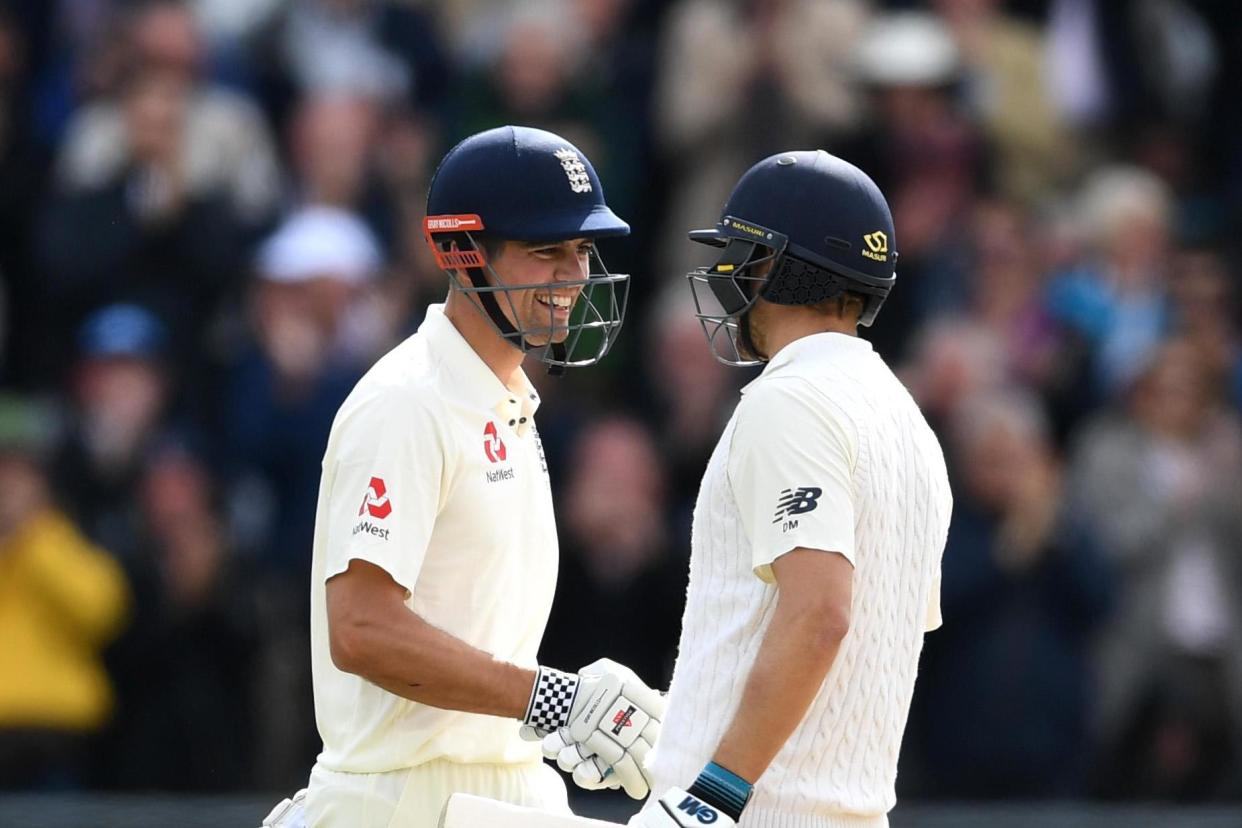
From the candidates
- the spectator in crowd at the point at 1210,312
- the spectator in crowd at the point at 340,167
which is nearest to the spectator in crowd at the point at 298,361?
the spectator in crowd at the point at 340,167

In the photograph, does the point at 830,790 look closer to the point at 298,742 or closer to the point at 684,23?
the point at 298,742

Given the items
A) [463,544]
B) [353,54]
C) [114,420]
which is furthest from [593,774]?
[353,54]

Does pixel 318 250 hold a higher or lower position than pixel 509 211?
lower

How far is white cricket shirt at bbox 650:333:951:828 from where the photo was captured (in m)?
3.88

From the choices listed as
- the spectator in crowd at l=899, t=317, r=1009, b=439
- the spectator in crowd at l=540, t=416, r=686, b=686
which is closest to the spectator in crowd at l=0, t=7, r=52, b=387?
the spectator in crowd at l=540, t=416, r=686, b=686

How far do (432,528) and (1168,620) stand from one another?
5105mm

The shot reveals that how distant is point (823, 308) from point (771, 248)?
0.16 meters

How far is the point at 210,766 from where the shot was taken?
8578 mm

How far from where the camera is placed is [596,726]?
4.38 meters

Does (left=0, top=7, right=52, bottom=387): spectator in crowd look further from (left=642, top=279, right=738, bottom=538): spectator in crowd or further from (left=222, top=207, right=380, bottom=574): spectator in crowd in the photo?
(left=642, top=279, right=738, bottom=538): spectator in crowd

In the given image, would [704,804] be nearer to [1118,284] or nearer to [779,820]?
[779,820]

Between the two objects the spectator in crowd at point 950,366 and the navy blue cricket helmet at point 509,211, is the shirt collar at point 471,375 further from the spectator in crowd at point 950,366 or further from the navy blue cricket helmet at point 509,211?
the spectator in crowd at point 950,366

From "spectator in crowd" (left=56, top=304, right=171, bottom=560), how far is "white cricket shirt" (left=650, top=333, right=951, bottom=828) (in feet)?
16.9

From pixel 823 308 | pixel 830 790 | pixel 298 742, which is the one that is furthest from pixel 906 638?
pixel 298 742
